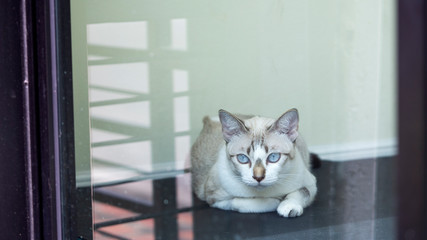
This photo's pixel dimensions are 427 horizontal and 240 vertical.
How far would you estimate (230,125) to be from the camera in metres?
2.05

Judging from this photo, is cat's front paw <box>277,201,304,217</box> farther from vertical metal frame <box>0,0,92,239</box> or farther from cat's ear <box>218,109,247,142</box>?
vertical metal frame <box>0,0,92,239</box>

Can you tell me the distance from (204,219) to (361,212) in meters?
0.56

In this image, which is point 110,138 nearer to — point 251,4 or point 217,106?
point 217,106

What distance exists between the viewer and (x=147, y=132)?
2596mm

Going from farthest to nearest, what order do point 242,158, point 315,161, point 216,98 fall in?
point 216,98, point 242,158, point 315,161

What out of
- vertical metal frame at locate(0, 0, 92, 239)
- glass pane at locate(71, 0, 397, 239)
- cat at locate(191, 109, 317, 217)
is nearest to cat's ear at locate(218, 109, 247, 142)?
Result: cat at locate(191, 109, 317, 217)

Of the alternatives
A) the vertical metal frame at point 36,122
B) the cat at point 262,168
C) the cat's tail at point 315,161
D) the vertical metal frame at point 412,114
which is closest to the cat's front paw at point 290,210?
the cat at point 262,168

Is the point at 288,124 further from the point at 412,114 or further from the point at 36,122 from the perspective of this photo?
the point at 412,114

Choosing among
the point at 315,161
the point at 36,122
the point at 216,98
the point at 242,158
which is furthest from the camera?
the point at 216,98

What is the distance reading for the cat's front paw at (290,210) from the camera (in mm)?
1896

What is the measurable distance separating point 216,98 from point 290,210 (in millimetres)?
618

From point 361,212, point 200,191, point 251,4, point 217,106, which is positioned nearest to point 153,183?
point 200,191

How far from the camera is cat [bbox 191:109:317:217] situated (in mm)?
1926

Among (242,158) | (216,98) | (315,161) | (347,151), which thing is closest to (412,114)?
(347,151)
